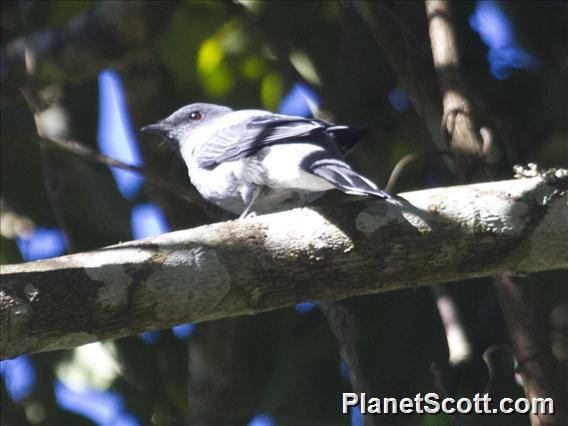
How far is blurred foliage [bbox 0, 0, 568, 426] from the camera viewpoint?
517cm

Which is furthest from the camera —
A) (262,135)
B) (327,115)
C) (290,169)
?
(327,115)

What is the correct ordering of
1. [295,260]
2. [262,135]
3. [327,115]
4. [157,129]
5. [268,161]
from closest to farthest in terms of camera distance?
1. [295,260]
2. [268,161]
3. [262,135]
4. [157,129]
5. [327,115]

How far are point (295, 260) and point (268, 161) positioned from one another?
1.50 metres

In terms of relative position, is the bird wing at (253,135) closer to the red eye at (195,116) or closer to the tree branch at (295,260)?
the red eye at (195,116)

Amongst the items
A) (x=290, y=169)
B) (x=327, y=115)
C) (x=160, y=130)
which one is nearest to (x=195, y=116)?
(x=160, y=130)

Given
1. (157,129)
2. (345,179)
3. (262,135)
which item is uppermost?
(157,129)

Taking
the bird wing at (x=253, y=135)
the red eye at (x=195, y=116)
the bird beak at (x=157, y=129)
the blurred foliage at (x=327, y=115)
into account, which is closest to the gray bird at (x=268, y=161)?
the bird wing at (x=253, y=135)

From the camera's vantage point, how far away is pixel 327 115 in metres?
5.67

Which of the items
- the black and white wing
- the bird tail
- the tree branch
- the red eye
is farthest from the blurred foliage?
the tree branch

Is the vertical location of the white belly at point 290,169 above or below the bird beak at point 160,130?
below

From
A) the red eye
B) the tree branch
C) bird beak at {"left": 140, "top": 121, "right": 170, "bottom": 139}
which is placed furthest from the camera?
the red eye

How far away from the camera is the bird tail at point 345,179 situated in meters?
3.39

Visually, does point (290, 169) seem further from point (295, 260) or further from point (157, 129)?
point (157, 129)

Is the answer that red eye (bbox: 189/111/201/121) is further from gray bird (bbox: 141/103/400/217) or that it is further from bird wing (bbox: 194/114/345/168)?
bird wing (bbox: 194/114/345/168)
